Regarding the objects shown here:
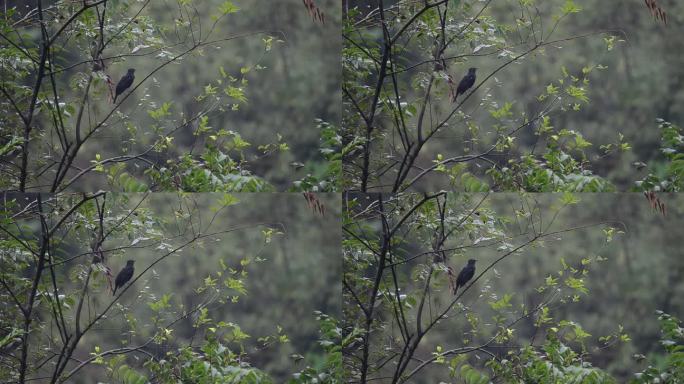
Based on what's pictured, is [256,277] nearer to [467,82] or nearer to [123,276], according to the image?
[123,276]

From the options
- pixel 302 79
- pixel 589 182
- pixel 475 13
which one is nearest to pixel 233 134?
pixel 302 79

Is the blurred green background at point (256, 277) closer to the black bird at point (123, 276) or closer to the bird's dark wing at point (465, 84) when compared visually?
the black bird at point (123, 276)

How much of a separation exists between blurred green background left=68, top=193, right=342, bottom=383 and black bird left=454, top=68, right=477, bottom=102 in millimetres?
653

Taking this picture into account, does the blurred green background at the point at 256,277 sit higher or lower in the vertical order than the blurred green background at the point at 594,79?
lower

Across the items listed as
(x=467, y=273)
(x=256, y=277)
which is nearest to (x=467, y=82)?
(x=467, y=273)

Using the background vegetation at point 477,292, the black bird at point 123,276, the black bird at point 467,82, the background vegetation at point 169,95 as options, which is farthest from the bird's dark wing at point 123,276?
the black bird at point 467,82

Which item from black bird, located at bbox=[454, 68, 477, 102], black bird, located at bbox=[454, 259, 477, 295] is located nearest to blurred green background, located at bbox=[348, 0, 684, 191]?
black bird, located at bbox=[454, 68, 477, 102]

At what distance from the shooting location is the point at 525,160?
337 centimetres

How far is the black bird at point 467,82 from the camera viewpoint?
11.0ft

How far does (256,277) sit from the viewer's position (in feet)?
10.9

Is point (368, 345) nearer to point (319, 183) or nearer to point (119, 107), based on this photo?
point (319, 183)

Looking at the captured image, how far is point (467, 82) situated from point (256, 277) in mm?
1137

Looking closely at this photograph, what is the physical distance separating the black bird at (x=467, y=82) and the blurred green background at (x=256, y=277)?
0.65m

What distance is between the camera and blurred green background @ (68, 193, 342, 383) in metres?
3.23
